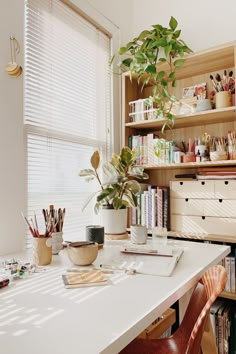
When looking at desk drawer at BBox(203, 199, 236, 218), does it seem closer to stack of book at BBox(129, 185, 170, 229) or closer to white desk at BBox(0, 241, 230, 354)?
stack of book at BBox(129, 185, 170, 229)

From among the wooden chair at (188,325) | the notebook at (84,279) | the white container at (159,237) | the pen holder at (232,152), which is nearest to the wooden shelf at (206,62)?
the pen holder at (232,152)

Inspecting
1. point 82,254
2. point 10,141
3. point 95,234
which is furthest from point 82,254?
point 10,141

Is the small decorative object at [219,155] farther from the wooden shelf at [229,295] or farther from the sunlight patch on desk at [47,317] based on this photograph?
the sunlight patch on desk at [47,317]

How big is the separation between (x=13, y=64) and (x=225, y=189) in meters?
1.38

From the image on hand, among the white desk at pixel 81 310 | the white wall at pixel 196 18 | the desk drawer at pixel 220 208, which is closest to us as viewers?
the white desk at pixel 81 310

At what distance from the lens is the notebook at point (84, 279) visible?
2.87 feet

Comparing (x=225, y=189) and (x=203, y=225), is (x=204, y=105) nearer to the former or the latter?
(x=225, y=189)

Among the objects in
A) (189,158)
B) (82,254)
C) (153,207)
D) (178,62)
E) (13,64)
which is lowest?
(82,254)

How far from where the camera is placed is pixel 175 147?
2012 mm

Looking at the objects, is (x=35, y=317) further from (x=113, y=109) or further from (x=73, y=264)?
(x=113, y=109)

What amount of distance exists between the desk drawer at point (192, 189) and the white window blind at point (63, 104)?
57 centimetres

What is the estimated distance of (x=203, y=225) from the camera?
1839 millimetres

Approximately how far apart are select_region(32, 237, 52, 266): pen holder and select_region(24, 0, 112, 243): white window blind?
48 centimetres

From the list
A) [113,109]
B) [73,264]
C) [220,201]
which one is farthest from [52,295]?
[113,109]
